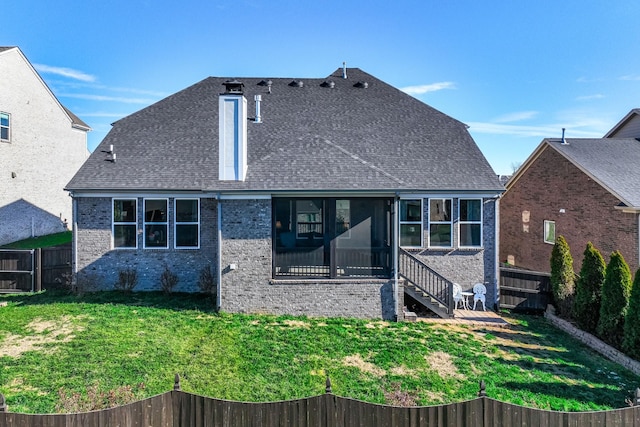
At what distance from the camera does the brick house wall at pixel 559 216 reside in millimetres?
13180

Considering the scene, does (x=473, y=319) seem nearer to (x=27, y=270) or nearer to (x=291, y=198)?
(x=291, y=198)

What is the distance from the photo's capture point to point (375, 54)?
16469 millimetres

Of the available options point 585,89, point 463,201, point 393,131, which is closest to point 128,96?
point 393,131

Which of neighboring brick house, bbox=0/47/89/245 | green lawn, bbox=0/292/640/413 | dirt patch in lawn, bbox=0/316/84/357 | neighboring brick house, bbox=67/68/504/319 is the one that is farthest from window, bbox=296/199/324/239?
neighboring brick house, bbox=0/47/89/245

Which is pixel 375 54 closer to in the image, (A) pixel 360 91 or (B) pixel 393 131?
(A) pixel 360 91

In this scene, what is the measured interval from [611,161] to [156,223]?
59.8 feet

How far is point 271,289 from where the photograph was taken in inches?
399

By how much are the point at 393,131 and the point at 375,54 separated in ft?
14.7

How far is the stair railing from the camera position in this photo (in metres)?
10.8

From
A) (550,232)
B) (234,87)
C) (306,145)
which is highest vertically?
(234,87)

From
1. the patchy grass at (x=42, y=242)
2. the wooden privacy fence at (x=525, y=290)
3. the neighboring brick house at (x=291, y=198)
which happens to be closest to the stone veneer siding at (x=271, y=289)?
the neighboring brick house at (x=291, y=198)

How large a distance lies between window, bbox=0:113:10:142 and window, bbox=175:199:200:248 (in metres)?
11.5

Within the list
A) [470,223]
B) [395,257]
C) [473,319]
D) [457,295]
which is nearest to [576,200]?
[470,223]

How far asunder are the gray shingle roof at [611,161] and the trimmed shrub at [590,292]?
175 inches
